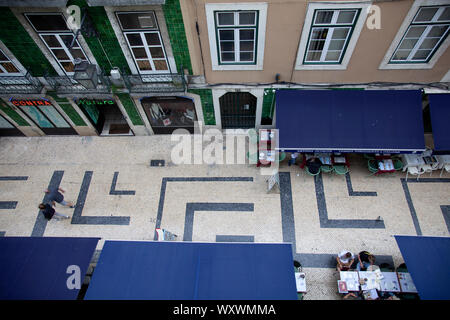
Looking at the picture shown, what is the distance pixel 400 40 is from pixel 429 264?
276 inches

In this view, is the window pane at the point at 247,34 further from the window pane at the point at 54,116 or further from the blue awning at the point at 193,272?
the window pane at the point at 54,116

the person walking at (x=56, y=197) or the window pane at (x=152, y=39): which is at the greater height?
the window pane at (x=152, y=39)

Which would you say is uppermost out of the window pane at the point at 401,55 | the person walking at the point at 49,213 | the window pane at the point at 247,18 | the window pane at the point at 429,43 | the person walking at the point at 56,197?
the window pane at the point at 247,18

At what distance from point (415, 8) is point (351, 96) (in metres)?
3.30

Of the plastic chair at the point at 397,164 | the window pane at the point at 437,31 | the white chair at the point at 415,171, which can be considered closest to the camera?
the window pane at the point at 437,31

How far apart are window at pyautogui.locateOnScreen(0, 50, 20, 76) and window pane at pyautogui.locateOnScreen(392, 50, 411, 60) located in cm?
1381

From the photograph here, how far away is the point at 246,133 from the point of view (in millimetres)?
13695

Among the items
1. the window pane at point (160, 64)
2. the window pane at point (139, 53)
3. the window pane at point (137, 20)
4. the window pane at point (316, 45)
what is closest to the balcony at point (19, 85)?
the window pane at point (139, 53)

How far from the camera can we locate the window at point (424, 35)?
854 centimetres

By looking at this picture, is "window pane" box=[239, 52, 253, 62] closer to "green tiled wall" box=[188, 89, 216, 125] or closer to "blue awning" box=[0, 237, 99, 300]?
"green tiled wall" box=[188, 89, 216, 125]

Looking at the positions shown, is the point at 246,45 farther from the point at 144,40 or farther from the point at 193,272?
the point at 193,272

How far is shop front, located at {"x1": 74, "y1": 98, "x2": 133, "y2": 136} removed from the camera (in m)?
13.4

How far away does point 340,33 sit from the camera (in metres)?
9.28

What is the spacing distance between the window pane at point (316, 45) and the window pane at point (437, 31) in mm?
3316
